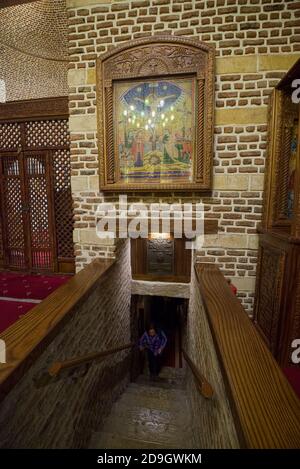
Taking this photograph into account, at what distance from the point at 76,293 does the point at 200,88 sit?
102 inches

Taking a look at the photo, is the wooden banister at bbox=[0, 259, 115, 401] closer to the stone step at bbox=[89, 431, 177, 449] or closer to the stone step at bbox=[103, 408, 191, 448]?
the stone step at bbox=[89, 431, 177, 449]

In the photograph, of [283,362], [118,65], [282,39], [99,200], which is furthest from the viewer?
[99,200]

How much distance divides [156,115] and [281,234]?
75.9 inches

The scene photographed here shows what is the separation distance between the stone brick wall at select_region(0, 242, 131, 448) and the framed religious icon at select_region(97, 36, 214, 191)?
1.51 metres

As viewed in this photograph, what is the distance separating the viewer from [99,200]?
3.17 m

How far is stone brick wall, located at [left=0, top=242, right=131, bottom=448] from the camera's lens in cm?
157

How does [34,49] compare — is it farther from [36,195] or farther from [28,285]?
[28,285]

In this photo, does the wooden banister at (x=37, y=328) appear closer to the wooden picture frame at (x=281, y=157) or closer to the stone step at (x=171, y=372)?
the wooden picture frame at (x=281, y=157)

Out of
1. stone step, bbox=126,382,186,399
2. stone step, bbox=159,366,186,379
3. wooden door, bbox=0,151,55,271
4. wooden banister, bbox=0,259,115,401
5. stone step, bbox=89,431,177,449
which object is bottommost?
stone step, bbox=159,366,186,379

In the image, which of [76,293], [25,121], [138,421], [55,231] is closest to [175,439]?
[138,421]

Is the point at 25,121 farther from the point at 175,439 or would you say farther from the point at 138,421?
the point at 175,439

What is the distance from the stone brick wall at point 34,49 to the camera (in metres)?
4.12

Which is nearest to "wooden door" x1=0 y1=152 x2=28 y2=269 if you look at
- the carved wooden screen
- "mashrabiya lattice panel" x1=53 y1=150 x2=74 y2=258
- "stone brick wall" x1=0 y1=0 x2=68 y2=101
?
the carved wooden screen

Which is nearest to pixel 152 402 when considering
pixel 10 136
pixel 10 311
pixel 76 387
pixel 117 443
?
pixel 117 443
